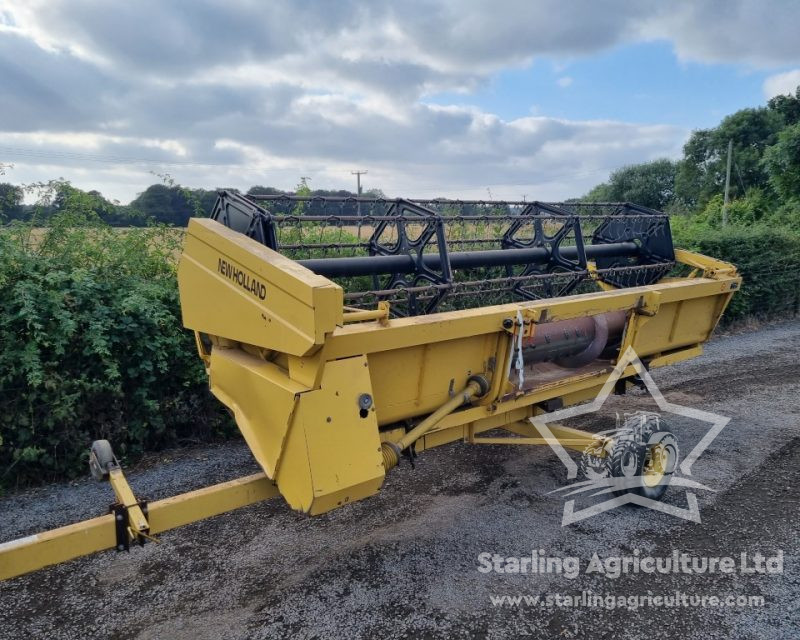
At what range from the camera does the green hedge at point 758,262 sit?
9.91 meters

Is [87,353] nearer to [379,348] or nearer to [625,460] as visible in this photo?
[379,348]

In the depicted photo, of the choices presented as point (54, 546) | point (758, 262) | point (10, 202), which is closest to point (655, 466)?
point (54, 546)

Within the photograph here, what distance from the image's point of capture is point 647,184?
4406 cm

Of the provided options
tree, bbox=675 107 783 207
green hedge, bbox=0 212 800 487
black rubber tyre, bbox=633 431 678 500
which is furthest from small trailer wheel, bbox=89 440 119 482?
tree, bbox=675 107 783 207

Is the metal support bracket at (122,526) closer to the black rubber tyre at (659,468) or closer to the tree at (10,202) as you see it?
the black rubber tyre at (659,468)

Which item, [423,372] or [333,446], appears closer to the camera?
[333,446]

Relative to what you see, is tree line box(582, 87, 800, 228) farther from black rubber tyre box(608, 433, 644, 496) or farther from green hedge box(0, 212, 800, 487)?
green hedge box(0, 212, 800, 487)

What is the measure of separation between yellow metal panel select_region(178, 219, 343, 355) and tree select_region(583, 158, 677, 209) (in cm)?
4405

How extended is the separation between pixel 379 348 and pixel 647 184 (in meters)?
46.7

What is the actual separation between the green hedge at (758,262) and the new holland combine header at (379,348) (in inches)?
222

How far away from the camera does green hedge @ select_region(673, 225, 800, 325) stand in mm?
9914

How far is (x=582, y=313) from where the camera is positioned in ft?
11.6

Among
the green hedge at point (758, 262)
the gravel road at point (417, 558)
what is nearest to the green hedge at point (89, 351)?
the gravel road at point (417, 558)

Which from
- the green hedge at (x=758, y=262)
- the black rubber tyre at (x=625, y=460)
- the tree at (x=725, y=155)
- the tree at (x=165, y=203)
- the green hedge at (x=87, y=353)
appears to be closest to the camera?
the black rubber tyre at (x=625, y=460)
